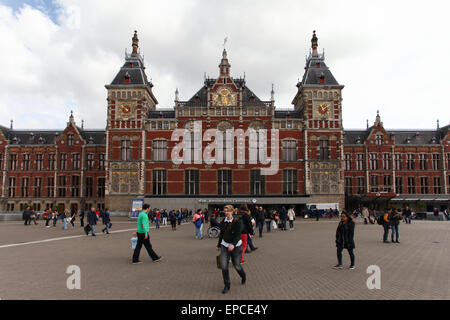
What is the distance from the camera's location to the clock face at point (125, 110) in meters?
46.2

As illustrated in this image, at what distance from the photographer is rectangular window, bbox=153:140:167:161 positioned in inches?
1831

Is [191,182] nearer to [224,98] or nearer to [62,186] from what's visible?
[224,98]

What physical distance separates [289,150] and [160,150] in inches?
682

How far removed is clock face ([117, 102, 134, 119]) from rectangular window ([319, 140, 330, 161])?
1008 inches

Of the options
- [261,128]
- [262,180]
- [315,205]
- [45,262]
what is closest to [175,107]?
[261,128]

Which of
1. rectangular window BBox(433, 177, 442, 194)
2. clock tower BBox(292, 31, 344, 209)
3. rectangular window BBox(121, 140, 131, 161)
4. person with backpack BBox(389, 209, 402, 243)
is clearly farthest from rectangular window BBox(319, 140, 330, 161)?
person with backpack BBox(389, 209, 402, 243)

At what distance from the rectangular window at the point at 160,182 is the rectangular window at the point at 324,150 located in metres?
Answer: 20.9

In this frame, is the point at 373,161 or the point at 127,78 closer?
the point at 127,78

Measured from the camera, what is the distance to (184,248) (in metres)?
14.9

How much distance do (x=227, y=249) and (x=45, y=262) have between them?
6.78 metres

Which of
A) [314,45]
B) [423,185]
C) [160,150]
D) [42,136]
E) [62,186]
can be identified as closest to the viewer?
[160,150]

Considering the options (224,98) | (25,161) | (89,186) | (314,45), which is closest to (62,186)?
(89,186)

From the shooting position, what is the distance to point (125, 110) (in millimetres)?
46219

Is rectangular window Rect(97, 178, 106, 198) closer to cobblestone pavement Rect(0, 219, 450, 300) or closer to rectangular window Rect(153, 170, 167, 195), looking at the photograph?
rectangular window Rect(153, 170, 167, 195)
